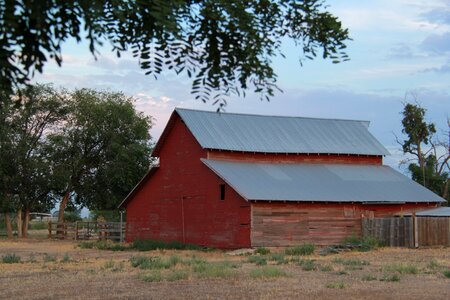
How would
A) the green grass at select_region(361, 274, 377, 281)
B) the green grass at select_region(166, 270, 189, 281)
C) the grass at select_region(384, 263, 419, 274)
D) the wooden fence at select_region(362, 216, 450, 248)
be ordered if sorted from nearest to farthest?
the green grass at select_region(361, 274, 377, 281)
the green grass at select_region(166, 270, 189, 281)
the grass at select_region(384, 263, 419, 274)
the wooden fence at select_region(362, 216, 450, 248)

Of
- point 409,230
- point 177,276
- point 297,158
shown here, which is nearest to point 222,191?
point 297,158

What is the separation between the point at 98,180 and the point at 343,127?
21208 millimetres

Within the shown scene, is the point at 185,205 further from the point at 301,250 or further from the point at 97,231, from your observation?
the point at 97,231

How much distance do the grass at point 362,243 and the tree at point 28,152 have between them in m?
26.6

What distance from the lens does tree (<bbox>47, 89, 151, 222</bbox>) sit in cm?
5465

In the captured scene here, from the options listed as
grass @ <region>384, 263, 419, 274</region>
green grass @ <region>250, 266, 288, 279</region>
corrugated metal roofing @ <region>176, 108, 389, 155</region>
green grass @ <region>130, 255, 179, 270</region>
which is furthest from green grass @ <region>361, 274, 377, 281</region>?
corrugated metal roofing @ <region>176, 108, 389, 155</region>

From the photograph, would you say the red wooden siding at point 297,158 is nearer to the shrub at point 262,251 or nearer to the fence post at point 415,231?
the shrub at point 262,251

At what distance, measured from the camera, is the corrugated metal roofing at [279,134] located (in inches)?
1567

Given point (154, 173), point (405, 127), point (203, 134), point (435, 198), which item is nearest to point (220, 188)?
point (203, 134)

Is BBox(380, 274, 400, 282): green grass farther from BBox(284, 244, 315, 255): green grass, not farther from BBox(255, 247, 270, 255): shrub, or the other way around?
BBox(255, 247, 270, 255): shrub

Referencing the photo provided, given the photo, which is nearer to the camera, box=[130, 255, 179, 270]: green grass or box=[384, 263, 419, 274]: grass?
box=[384, 263, 419, 274]: grass

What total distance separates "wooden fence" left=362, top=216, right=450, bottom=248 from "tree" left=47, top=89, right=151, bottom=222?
23.7 metres

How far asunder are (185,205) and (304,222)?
740cm

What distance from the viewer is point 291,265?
81.5 feet
